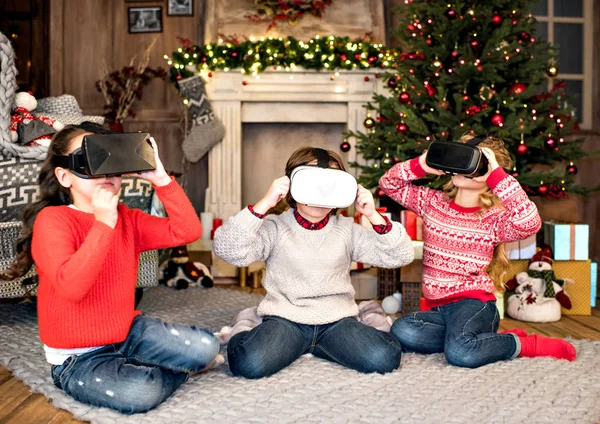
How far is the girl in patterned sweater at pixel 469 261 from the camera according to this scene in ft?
6.02

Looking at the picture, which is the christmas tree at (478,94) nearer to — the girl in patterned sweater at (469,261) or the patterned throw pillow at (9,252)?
the girl in patterned sweater at (469,261)

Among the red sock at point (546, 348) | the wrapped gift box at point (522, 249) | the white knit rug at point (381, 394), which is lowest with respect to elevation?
the white knit rug at point (381, 394)

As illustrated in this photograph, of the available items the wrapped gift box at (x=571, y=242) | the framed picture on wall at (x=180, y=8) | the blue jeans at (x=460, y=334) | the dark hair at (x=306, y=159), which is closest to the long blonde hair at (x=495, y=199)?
the blue jeans at (x=460, y=334)

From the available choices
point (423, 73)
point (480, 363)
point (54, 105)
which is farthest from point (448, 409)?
point (54, 105)

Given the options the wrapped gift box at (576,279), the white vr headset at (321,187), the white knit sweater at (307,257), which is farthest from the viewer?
the wrapped gift box at (576,279)

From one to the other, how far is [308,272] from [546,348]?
28.4 inches

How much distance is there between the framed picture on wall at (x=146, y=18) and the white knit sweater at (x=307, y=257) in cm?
242

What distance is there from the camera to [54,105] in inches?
114

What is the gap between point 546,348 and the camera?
190 cm

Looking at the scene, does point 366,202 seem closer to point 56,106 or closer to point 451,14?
point 451,14

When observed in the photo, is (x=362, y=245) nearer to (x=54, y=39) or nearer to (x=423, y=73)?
(x=423, y=73)

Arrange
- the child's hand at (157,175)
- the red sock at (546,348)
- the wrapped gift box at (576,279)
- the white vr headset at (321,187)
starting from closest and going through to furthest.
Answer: the child's hand at (157,175) < the white vr headset at (321,187) < the red sock at (546,348) < the wrapped gift box at (576,279)

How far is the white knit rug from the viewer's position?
1.43 meters

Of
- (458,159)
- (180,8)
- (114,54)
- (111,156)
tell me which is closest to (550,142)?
(458,159)
